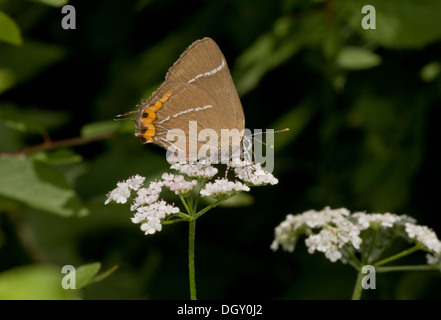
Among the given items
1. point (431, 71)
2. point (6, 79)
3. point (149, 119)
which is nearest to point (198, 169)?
point (149, 119)

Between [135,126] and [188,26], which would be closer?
[135,126]

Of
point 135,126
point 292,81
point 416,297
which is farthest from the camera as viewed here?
point 292,81

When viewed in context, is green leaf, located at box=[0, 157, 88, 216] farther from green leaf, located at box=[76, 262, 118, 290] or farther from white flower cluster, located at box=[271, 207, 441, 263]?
white flower cluster, located at box=[271, 207, 441, 263]

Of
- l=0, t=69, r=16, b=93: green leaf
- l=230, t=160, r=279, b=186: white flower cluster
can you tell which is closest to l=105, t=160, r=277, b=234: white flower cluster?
l=230, t=160, r=279, b=186: white flower cluster

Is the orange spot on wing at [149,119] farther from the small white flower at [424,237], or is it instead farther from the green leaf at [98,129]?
the small white flower at [424,237]

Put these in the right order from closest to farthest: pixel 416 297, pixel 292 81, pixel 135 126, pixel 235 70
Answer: pixel 135 126 < pixel 416 297 < pixel 235 70 < pixel 292 81

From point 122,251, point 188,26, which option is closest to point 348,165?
point 188,26

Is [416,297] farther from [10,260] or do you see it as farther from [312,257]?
[10,260]
